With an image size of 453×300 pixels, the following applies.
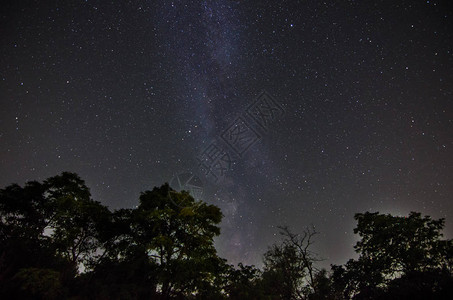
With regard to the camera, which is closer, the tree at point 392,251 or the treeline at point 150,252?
the treeline at point 150,252

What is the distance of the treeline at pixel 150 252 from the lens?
13195 millimetres

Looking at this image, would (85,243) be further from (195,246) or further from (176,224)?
(195,246)

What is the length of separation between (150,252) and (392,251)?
19.4 meters

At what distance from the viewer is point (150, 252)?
50.1 feet

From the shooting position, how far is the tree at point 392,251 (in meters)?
16.8

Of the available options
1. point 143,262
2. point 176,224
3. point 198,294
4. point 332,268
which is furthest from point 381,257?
point 143,262

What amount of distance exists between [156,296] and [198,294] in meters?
2.95

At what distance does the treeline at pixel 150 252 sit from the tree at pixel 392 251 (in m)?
0.07

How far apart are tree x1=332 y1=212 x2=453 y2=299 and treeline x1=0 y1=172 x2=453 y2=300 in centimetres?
7

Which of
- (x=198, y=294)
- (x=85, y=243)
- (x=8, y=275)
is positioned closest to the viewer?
(x=8, y=275)

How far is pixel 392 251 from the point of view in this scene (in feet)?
58.4

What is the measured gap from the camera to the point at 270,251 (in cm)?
3028

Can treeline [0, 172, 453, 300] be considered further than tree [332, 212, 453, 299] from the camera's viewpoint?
No

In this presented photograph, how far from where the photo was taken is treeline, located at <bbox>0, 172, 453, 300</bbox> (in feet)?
43.3
